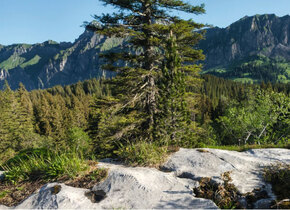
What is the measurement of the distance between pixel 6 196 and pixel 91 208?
8.28 feet

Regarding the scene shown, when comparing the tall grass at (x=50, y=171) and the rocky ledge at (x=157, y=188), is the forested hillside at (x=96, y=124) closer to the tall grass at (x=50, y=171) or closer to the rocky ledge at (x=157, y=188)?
the tall grass at (x=50, y=171)

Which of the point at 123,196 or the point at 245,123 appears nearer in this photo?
the point at 123,196

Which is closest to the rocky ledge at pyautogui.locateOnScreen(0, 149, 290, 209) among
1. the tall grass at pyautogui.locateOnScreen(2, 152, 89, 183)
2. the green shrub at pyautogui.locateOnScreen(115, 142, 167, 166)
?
the green shrub at pyautogui.locateOnScreen(115, 142, 167, 166)

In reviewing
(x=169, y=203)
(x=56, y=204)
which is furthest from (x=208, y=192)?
(x=56, y=204)

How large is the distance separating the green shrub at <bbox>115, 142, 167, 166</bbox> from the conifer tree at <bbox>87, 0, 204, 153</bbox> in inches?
174

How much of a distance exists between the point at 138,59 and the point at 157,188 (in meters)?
9.67

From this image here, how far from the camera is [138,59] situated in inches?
482

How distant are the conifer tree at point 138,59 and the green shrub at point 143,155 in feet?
14.5

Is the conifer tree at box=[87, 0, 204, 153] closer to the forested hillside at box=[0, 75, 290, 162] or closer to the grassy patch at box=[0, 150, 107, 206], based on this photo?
the forested hillside at box=[0, 75, 290, 162]

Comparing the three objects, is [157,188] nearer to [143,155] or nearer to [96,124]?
[143,155]

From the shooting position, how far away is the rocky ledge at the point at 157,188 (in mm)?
3535

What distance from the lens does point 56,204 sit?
11.6ft

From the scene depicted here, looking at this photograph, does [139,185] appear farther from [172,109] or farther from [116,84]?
[116,84]

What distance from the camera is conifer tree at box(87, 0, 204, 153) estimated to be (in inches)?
442
